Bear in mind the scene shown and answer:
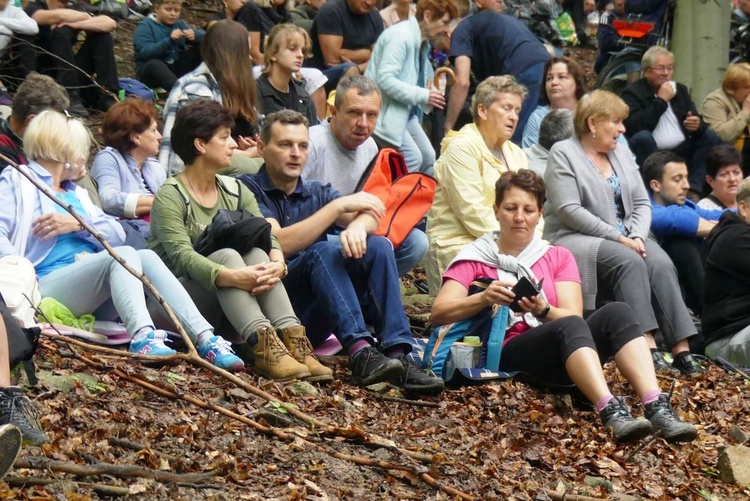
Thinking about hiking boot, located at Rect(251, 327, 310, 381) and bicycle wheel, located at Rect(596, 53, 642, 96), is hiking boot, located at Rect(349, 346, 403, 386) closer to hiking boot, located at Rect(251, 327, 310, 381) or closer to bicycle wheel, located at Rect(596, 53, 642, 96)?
hiking boot, located at Rect(251, 327, 310, 381)

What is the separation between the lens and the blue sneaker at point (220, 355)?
264 inches

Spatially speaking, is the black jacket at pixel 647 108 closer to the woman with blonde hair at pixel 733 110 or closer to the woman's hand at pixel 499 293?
the woman with blonde hair at pixel 733 110

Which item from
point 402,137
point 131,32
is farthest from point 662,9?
point 131,32

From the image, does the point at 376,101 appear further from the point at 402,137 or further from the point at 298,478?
the point at 298,478

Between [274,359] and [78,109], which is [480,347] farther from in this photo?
[78,109]

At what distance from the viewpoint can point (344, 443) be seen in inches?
239

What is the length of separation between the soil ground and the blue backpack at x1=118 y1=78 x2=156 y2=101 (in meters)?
4.53

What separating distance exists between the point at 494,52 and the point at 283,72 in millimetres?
2974

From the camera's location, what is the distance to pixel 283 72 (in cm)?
962

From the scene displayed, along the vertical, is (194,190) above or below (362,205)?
above

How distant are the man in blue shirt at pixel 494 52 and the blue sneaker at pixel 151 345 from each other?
568cm

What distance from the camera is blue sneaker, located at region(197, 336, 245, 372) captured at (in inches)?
264

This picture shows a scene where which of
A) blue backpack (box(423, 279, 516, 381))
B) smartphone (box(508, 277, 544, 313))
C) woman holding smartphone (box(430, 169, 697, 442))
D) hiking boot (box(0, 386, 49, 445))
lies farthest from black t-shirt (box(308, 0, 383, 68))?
hiking boot (box(0, 386, 49, 445))

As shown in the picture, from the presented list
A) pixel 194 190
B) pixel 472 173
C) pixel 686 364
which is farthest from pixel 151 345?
pixel 686 364
